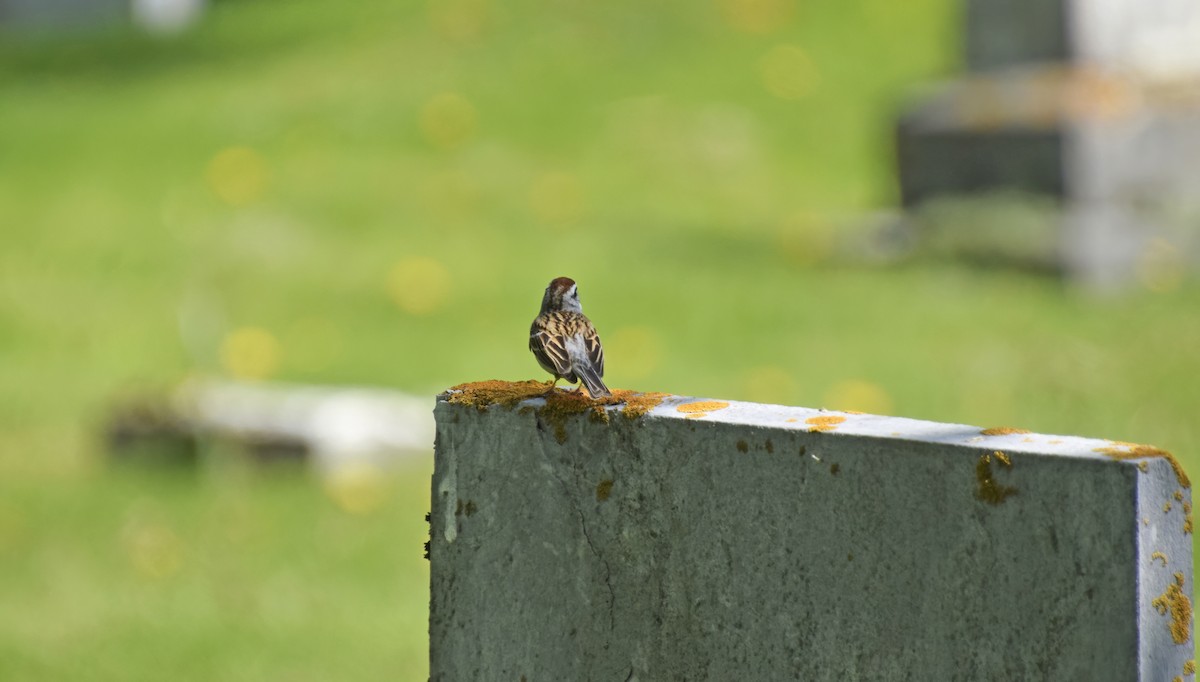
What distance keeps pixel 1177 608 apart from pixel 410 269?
919 cm

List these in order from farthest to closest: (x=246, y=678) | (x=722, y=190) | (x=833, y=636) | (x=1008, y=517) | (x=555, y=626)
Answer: (x=722, y=190), (x=246, y=678), (x=555, y=626), (x=833, y=636), (x=1008, y=517)

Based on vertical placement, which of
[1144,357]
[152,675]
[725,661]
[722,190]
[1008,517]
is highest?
[722,190]

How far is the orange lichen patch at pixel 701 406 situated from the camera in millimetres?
2787

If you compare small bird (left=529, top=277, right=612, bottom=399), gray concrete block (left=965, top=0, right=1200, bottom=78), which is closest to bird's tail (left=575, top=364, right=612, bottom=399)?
small bird (left=529, top=277, right=612, bottom=399)

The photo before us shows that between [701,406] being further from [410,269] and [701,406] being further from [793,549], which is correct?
[410,269]

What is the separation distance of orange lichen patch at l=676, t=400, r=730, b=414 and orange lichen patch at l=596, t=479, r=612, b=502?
0.59ft

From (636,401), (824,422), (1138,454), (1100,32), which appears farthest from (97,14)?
(1138,454)

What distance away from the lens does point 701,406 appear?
281cm

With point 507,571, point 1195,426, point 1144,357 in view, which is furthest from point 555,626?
point 1144,357

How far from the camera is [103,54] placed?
17.1 meters

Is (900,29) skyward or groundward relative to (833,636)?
skyward

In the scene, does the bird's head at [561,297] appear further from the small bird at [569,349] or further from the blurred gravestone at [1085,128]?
the blurred gravestone at [1085,128]

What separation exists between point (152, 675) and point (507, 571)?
133 inches

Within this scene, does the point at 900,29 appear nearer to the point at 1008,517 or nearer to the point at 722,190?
the point at 722,190
